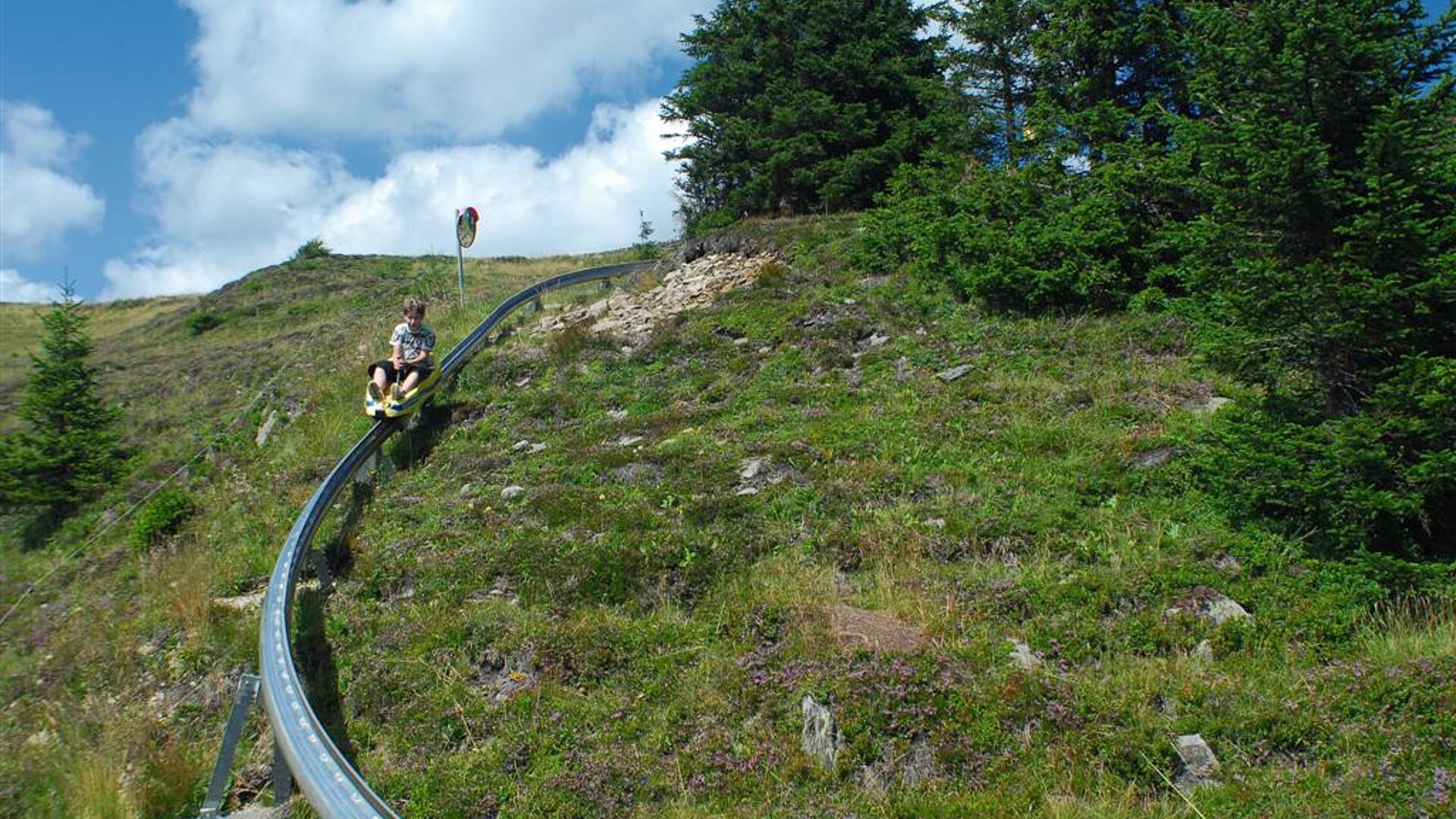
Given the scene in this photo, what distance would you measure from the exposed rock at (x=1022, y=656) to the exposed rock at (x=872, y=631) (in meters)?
0.57

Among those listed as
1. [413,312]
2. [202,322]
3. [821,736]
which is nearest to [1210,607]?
[821,736]

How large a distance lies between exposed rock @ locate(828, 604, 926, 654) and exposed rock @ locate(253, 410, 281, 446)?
11159 millimetres

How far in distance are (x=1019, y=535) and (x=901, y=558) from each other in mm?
1046

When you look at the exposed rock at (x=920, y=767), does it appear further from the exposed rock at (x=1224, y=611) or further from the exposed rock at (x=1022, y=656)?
the exposed rock at (x=1224, y=611)

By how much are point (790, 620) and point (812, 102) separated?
20.2 metres

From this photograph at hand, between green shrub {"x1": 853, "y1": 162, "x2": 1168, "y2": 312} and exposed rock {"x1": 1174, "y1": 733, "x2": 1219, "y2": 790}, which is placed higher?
green shrub {"x1": 853, "y1": 162, "x2": 1168, "y2": 312}

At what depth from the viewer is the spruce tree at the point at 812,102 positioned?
78.5ft

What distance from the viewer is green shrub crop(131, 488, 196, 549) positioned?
11383mm

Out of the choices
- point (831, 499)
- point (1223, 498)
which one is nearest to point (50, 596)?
point (831, 499)

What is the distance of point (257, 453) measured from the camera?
45.5ft

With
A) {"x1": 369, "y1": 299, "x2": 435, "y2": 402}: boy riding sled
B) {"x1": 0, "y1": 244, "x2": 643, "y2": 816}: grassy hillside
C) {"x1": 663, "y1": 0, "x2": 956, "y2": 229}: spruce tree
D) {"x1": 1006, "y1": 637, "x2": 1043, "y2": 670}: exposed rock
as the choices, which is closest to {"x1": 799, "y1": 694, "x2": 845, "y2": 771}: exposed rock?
{"x1": 1006, "y1": 637, "x2": 1043, "y2": 670}: exposed rock

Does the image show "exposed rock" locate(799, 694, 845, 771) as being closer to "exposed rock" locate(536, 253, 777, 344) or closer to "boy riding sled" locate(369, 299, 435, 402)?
"boy riding sled" locate(369, 299, 435, 402)

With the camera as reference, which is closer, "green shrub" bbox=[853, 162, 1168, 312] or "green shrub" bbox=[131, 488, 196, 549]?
"green shrub" bbox=[131, 488, 196, 549]

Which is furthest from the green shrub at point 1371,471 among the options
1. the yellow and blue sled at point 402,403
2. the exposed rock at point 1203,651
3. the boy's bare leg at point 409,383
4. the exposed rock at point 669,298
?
the exposed rock at point 669,298
